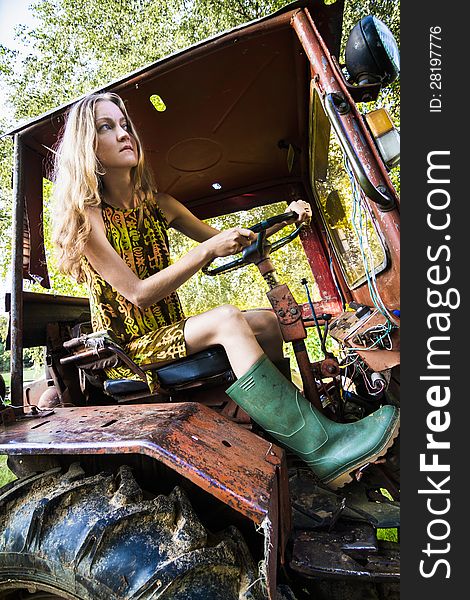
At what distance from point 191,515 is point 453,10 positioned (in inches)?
53.6

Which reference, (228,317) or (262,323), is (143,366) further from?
(262,323)

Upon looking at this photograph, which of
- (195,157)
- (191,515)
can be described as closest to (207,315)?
(191,515)

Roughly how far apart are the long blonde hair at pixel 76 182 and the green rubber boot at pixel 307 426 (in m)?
0.78

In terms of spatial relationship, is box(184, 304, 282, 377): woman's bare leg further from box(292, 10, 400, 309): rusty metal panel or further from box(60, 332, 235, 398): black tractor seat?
box(292, 10, 400, 309): rusty metal panel

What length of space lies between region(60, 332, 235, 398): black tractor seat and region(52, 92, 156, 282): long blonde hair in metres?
0.33

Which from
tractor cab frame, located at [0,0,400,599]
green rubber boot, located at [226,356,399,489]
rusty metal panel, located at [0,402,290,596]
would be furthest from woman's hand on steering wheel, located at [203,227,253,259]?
rusty metal panel, located at [0,402,290,596]

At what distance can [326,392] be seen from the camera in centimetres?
202

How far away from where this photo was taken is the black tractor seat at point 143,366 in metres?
1.58

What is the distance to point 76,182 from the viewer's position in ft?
5.77

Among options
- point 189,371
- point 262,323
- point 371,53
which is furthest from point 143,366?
point 371,53

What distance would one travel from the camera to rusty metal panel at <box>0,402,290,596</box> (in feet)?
3.55

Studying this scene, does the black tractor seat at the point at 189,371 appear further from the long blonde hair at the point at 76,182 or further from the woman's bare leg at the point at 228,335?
the long blonde hair at the point at 76,182

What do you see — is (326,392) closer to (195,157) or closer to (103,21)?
(195,157)

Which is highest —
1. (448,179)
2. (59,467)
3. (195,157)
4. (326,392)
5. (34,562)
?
(195,157)
